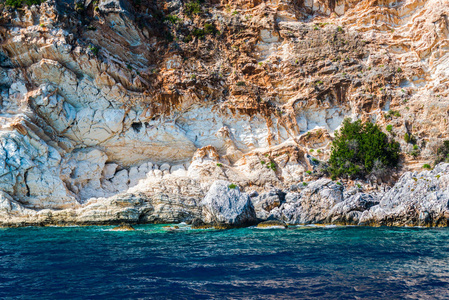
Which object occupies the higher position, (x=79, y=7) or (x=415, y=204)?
(x=79, y=7)

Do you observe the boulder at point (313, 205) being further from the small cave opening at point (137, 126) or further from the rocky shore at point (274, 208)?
the small cave opening at point (137, 126)

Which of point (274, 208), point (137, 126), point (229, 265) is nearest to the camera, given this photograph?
point (229, 265)

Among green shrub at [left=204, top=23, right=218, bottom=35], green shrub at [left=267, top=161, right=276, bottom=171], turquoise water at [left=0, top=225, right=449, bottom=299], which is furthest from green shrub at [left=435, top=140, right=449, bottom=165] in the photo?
green shrub at [left=204, top=23, right=218, bottom=35]

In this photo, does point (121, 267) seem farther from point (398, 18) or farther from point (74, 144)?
point (398, 18)

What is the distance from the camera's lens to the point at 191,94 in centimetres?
2614

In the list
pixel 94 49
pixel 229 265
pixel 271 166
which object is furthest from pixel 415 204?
pixel 94 49

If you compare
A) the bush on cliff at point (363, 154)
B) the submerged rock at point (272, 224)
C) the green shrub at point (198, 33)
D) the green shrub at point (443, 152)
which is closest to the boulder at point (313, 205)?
the submerged rock at point (272, 224)

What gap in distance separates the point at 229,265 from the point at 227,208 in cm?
838

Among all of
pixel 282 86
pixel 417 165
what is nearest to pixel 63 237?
pixel 282 86

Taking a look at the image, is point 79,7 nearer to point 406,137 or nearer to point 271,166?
point 271,166

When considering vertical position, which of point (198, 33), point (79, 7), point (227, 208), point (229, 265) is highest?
point (79, 7)

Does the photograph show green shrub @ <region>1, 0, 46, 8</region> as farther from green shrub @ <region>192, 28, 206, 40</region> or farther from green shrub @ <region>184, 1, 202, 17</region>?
green shrub @ <region>184, 1, 202, 17</region>

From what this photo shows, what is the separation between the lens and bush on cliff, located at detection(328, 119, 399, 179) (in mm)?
23312

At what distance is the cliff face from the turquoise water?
6655 millimetres
